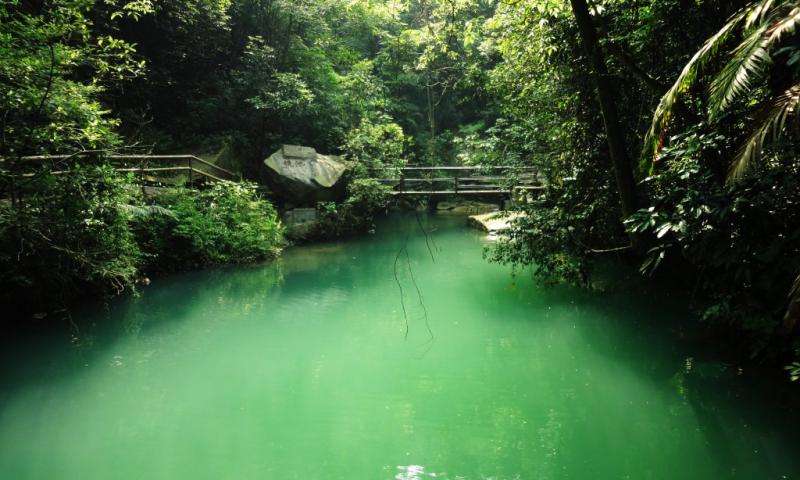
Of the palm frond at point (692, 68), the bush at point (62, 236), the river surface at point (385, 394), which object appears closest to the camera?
the palm frond at point (692, 68)

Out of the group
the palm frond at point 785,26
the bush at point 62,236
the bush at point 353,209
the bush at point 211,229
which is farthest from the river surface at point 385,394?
the bush at point 353,209

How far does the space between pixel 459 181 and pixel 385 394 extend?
1247cm

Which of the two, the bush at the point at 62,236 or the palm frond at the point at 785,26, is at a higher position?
the palm frond at the point at 785,26

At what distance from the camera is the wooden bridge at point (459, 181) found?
7.25 m

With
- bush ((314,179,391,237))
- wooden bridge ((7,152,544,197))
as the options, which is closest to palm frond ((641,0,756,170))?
wooden bridge ((7,152,544,197))

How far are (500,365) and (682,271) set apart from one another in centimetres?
249

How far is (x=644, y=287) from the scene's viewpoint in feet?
20.7

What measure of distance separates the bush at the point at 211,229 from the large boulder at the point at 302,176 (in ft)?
3.72

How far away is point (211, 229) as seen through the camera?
354 inches

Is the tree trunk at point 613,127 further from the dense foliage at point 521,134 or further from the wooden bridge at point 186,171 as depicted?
the wooden bridge at point 186,171

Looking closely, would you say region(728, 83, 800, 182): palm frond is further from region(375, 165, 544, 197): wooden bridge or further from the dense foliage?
region(375, 165, 544, 197): wooden bridge

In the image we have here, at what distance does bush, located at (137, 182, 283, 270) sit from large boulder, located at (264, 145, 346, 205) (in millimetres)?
1134

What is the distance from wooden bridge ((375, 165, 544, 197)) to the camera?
725cm

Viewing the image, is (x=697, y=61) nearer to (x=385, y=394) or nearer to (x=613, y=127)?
(x=613, y=127)
